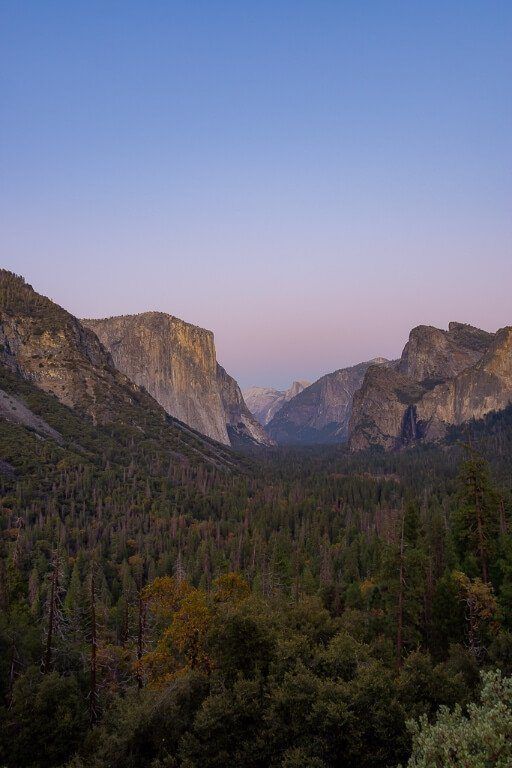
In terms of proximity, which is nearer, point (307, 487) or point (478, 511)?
point (478, 511)

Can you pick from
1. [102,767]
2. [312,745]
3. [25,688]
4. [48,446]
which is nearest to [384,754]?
[312,745]

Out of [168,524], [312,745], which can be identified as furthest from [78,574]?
[312,745]

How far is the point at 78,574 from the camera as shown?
249 ft

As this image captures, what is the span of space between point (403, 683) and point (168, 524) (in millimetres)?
99267

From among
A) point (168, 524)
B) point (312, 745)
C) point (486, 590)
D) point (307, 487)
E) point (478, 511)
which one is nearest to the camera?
point (312, 745)

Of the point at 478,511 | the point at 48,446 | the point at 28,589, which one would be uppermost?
the point at 478,511

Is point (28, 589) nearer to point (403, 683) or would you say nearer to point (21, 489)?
point (21, 489)

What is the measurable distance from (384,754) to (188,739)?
25.6 ft

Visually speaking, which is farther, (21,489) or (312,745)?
(21,489)

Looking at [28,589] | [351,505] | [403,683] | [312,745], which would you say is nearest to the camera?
[312,745]

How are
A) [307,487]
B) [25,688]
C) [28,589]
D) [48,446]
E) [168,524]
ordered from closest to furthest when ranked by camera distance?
[25,688] < [28,589] < [168,524] < [48,446] < [307,487]

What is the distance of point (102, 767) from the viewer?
800 inches

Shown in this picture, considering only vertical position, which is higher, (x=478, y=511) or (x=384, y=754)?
(x=478, y=511)

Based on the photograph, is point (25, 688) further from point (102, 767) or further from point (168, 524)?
point (168, 524)
